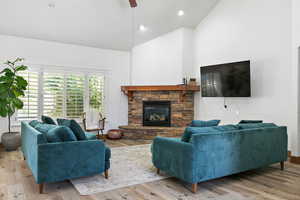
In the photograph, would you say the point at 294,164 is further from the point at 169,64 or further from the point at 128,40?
the point at 128,40

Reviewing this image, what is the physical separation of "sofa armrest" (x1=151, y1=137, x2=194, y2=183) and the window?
383cm

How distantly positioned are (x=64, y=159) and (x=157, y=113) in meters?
4.30

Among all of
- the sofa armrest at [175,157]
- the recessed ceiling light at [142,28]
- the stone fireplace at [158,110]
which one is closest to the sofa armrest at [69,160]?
the sofa armrest at [175,157]

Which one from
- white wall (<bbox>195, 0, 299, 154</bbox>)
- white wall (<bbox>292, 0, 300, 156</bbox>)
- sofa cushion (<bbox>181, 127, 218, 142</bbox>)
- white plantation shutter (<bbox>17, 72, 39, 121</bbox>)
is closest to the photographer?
sofa cushion (<bbox>181, 127, 218, 142</bbox>)

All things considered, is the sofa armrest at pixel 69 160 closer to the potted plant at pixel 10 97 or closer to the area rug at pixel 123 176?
the area rug at pixel 123 176

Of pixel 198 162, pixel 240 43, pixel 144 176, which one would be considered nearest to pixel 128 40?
pixel 240 43

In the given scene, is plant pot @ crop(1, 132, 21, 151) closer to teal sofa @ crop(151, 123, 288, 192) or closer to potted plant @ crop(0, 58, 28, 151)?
potted plant @ crop(0, 58, 28, 151)

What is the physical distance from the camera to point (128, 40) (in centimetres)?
716

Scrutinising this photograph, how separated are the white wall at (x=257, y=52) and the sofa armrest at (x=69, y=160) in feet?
11.8

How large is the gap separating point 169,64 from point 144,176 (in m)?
4.12

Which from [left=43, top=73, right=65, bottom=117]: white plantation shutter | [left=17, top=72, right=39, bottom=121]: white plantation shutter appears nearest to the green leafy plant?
[left=17, top=72, right=39, bottom=121]: white plantation shutter

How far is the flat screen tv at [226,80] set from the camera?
5113mm

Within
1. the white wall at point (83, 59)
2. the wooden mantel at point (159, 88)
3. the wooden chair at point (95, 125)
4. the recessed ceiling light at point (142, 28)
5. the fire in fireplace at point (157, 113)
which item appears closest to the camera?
the white wall at point (83, 59)

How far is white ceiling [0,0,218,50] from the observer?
5.27 meters
